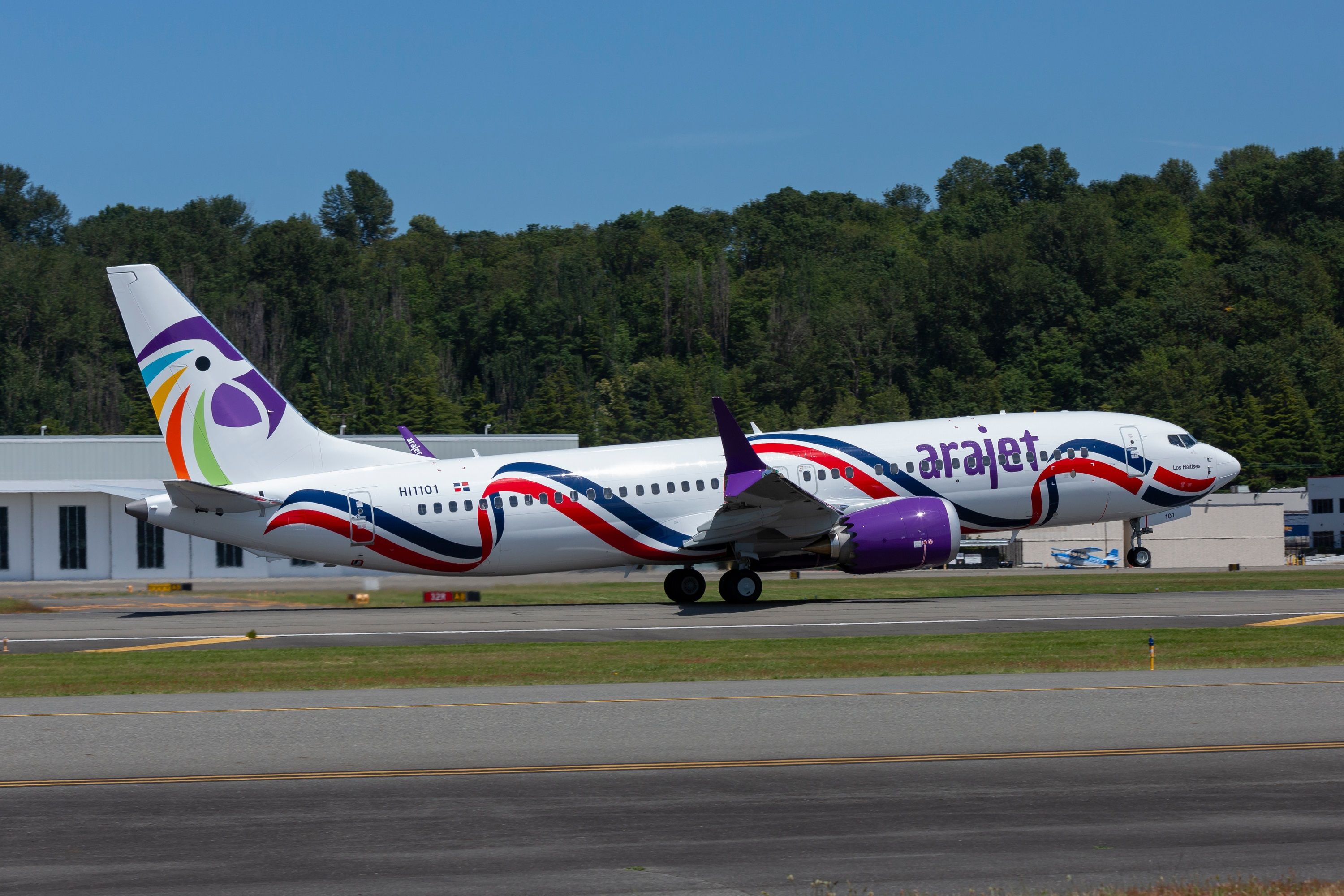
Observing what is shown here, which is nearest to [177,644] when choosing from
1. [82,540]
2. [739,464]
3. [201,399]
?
[201,399]

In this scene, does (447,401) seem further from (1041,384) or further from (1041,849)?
(1041,849)

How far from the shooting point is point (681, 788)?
1392 centimetres

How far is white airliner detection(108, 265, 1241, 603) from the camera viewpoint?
33469 millimetres

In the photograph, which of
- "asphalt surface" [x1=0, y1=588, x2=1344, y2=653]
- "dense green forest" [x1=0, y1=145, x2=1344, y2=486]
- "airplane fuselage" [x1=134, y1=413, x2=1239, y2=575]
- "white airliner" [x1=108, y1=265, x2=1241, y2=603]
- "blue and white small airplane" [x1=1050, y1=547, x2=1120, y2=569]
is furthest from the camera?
"dense green forest" [x1=0, y1=145, x2=1344, y2=486]

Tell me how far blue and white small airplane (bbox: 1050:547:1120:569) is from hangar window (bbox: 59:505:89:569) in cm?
4326

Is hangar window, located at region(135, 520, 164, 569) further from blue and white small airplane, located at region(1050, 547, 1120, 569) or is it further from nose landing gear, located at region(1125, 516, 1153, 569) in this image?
blue and white small airplane, located at region(1050, 547, 1120, 569)

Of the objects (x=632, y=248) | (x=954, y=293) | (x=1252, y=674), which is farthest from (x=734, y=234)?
(x=1252, y=674)

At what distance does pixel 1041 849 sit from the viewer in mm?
11367

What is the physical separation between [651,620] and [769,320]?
110441 millimetres

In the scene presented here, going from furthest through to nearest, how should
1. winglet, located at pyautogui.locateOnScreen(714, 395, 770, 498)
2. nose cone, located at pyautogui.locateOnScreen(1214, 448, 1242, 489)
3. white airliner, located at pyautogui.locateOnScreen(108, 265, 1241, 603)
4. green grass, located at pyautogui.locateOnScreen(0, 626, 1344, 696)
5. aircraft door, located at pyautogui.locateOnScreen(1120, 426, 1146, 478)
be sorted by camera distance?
nose cone, located at pyautogui.locateOnScreen(1214, 448, 1242, 489), aircraft door, located at pyautogui.locateOnScreen(1120, 426, 1146, 478), white airliner, located at pyautogui.locateOnScreen(108, 265, 1241, 603), winglet, located at pyautogui.locateOnScreen(714, 395, 770, 498), green grass, located at pyautogui.locateOnScreen(0, 626, 1344, 696)

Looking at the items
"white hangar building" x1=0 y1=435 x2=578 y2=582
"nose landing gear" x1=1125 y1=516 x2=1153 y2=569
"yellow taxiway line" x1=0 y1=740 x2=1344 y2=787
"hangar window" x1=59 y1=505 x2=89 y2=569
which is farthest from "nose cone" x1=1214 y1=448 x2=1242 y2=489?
"hangar window" x1=59 y1=505 x2=89 y2=569

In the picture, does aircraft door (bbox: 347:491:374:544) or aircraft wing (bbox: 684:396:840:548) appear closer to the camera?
aircraft wing (bbox: 684:396:840:548)

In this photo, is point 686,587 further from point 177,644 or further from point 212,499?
point 177,644

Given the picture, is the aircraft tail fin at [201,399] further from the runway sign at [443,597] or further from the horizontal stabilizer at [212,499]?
the runway sign at [443,597]
